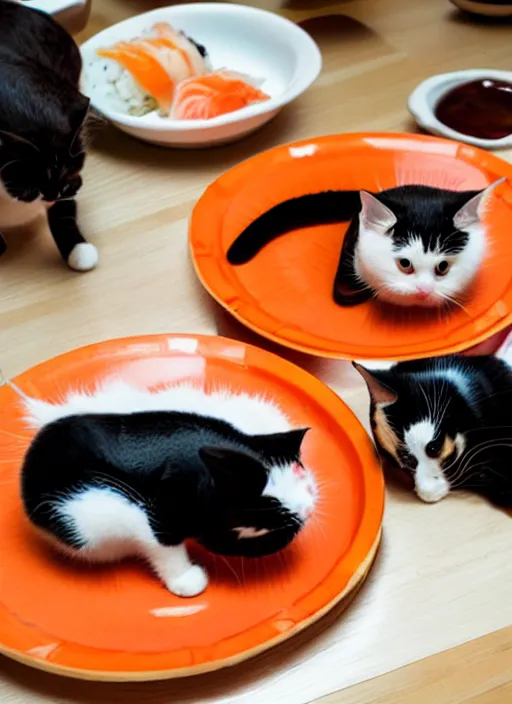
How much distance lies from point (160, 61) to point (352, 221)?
0.35 m

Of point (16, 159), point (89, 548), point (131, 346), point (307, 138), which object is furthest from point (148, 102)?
point (89, 548)

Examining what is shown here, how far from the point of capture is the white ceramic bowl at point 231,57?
36.2 inches

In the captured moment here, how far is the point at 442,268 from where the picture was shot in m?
0.72

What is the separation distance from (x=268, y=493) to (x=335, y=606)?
11 cm

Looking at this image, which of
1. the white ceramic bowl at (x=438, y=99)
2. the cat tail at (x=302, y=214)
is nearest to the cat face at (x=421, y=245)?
the cat tail at (x=302, y=214)

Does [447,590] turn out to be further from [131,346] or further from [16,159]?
[16,159]

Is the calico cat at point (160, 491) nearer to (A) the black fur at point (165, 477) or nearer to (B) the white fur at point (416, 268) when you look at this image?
(A) the black fur at point (165, 477)

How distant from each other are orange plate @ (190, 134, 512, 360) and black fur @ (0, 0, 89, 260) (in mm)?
139

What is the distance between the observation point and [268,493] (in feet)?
1.68

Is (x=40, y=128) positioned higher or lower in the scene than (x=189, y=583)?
higher

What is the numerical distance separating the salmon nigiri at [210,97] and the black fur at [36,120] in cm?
17

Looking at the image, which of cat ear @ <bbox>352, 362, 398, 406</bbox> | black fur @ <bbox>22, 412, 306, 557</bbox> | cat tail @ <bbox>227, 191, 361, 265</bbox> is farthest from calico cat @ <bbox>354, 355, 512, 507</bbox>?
cat tail @ <bbox>227, 191, 361, 265</bbox>

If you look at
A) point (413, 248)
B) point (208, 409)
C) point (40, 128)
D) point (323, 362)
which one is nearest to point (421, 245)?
point (413, 248)

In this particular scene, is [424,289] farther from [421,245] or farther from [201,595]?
[201,595]
